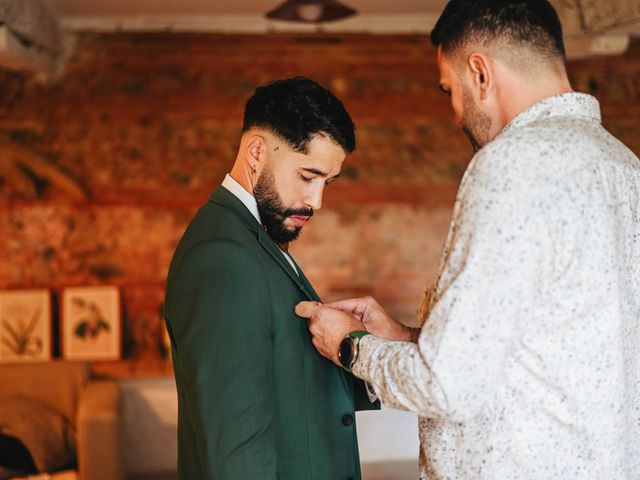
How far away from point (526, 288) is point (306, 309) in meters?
0.56

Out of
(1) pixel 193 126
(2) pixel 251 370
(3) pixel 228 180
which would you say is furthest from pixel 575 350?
(1) pixel 193 126

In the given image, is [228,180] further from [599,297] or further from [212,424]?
[599,297]

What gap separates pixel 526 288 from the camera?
122cm

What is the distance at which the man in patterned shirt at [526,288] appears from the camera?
121 cm

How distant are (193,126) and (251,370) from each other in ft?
12.5

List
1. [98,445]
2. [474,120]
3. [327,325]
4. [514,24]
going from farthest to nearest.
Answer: [98,445]
[327,325]
[474,120]
[514,24]

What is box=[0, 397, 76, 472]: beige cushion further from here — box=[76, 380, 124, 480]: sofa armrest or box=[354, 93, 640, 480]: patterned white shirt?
box=[354, 93, 640, 480]: patterned white shirt

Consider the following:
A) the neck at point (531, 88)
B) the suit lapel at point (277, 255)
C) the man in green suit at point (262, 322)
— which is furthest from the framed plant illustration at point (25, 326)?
the neck at point (531, 88)

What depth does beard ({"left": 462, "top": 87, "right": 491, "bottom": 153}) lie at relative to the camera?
1.44 metres

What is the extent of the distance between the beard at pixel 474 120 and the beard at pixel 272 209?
0.52 m

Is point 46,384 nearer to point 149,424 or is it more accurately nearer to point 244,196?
point 149,424

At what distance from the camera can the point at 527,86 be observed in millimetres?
1372

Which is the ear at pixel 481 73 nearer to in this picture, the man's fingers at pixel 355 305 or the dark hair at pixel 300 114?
the dark hair at pixel 300 114

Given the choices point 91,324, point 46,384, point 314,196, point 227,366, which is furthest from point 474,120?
point 91,324
